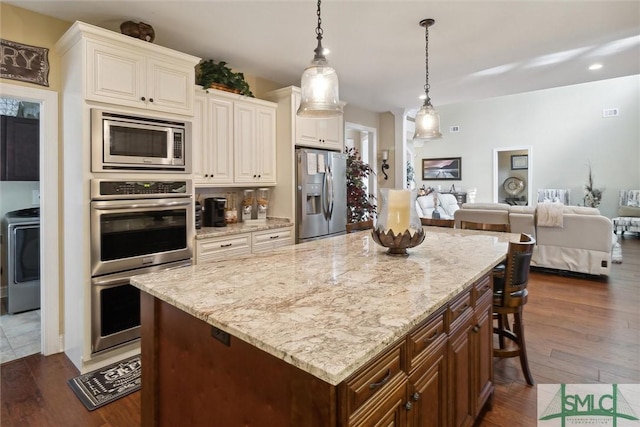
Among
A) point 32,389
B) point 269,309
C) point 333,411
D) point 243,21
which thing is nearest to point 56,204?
point 32,389

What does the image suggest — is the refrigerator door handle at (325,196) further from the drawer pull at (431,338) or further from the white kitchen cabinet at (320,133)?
the drawer pull at (431,338)

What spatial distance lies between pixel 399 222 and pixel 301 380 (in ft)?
3.79

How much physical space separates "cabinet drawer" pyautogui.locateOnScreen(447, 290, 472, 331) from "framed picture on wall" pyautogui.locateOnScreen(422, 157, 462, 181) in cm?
980

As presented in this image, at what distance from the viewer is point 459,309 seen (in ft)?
4.91

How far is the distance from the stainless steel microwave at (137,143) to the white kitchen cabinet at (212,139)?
12.4 inches

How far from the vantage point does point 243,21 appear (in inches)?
109

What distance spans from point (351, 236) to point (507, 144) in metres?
9.01

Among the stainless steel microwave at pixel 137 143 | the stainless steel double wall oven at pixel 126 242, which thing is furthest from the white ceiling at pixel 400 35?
the stainless steel double wall oven at pixel 126 242

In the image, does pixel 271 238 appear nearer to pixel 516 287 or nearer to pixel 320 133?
pixel 320 133

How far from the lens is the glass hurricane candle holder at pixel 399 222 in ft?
6.03

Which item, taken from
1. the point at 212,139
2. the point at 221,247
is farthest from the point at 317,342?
the point at 212,139

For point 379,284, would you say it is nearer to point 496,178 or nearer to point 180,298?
point 180,298

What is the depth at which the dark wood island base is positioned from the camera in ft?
2.89

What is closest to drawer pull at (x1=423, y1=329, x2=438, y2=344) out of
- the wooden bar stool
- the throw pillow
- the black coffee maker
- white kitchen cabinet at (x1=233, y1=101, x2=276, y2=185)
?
the wooden bar stool
